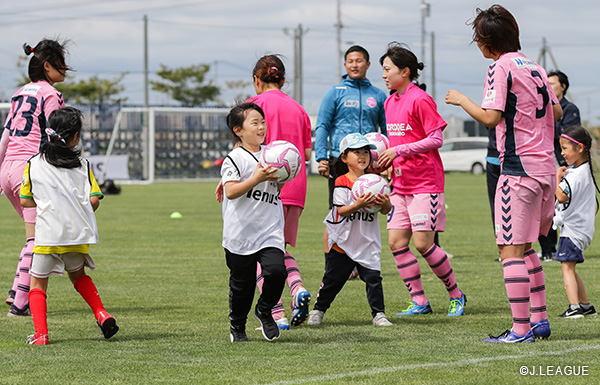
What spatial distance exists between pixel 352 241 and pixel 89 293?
200 centimetres

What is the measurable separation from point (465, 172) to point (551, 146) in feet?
151

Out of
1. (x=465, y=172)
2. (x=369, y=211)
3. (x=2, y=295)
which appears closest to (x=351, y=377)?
(x=369, y=211)

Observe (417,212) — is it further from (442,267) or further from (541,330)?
(541,330)

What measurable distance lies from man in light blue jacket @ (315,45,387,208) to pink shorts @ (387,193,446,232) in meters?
1.48

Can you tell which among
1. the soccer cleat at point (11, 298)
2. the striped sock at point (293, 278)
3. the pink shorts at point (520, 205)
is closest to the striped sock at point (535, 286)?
the pink shorts at point (520, 205)

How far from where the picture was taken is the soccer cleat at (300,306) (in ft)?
22.7

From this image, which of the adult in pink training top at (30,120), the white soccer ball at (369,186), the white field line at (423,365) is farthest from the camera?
the adult in pink training top at (30,120)

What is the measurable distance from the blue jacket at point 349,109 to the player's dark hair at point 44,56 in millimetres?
2590

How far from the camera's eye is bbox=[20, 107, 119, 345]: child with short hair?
6539 millimetres

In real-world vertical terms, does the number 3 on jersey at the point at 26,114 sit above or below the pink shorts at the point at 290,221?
above

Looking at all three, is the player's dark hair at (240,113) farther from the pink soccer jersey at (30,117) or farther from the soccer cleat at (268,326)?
the pink soccer jersey at (30,117)

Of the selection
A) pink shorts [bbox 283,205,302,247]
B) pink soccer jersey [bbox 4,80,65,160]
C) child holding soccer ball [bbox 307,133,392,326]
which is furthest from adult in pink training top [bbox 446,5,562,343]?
pink soccer jersey [bbox 4,80,65,160]

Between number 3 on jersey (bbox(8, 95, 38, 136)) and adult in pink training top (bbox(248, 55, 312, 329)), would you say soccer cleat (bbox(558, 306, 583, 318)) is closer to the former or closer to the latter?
adult in pink training top (bbox(248, 55, 312, 329))

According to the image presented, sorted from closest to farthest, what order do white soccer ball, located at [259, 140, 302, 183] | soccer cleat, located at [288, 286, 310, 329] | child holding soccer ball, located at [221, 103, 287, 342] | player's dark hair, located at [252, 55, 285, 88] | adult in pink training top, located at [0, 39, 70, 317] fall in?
white soccer ball, located at [259, 140, 302, 183] < child holding soccer ball, located at [221, 103, 287, 342] < soccer cleat, located at [288, 286, 310, 329] < player's dark hair, located at [252, 55, 285, 88] < adult in pink training top, located at [0, 39, 70, 317]
